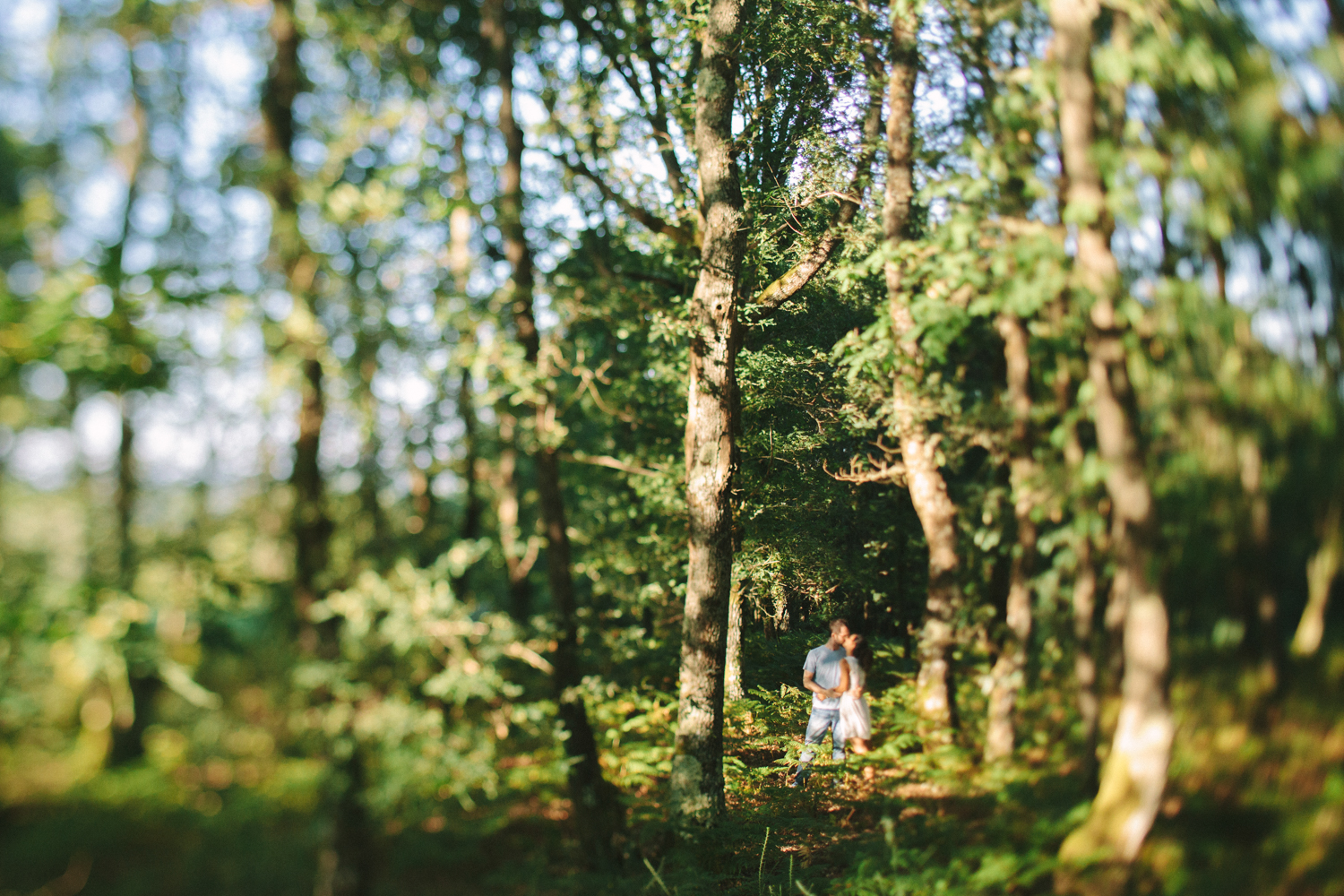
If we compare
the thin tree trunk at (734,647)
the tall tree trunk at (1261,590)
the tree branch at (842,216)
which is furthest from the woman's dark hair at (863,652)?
the tree branch at (842,216)

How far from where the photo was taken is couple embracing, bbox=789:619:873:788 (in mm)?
3601

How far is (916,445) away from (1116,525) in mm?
984

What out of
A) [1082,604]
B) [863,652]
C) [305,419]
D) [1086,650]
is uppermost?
[305,419]

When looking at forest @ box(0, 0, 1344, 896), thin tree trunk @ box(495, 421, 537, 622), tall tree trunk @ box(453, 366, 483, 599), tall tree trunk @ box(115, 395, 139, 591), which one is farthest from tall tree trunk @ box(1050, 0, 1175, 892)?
tall tree trunk @ box(115, 395, 139, 591)

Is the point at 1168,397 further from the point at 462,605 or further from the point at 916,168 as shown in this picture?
the point at 462,605

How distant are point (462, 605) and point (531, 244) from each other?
2.80 metres

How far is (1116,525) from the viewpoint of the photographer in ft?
8.79

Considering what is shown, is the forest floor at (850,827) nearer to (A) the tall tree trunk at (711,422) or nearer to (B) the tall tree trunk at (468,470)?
(A) the tall tree trunk at (711,422)

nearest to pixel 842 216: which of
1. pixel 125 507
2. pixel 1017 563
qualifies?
pixel 1017 563

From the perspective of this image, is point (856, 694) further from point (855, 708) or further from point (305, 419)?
point (305, 419)

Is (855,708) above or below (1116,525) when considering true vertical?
below

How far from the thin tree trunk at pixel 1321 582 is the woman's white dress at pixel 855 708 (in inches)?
70.4

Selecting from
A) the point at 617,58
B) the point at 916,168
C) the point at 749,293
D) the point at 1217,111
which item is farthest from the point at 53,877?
the point at 617,58

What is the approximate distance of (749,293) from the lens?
4.30 metres
